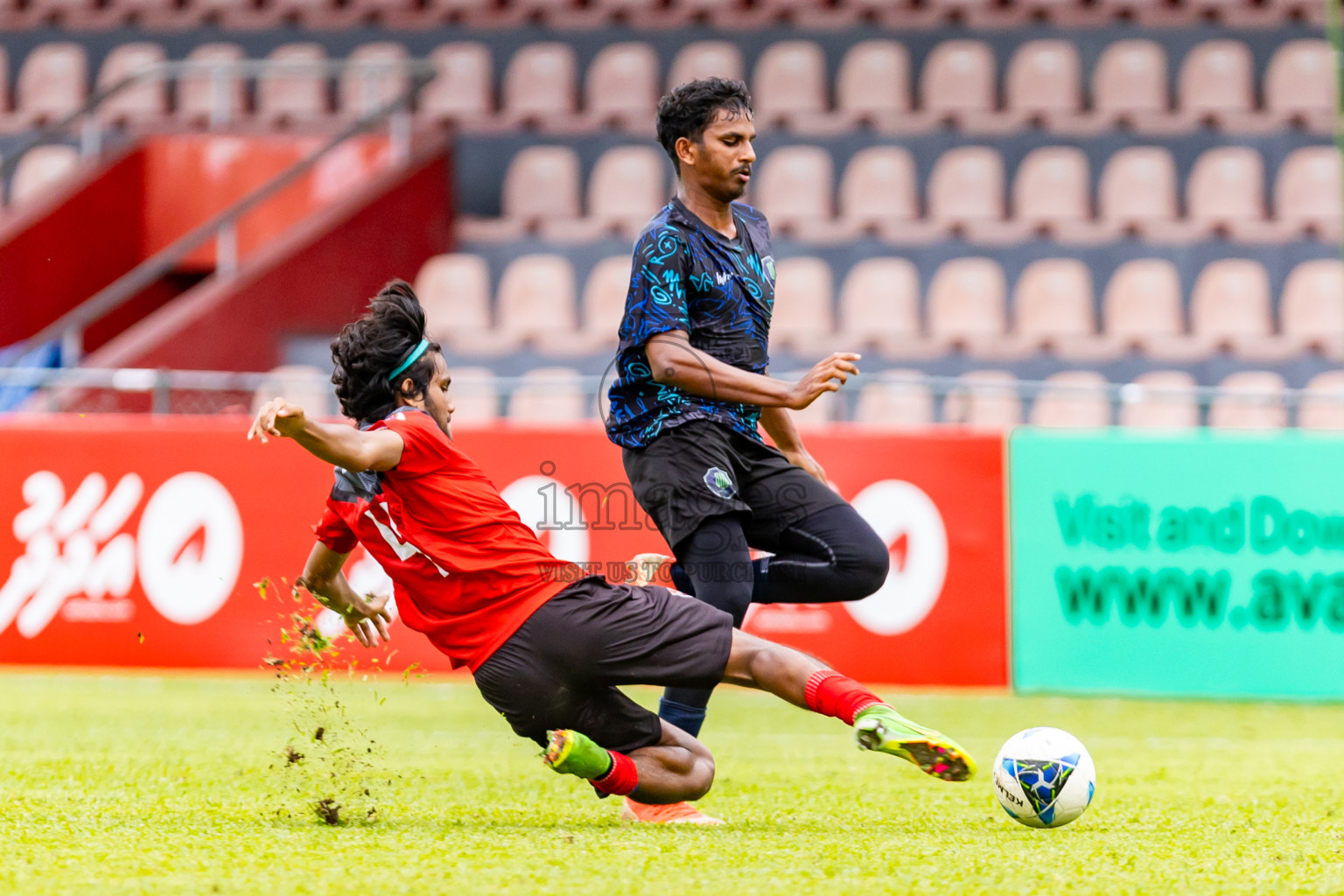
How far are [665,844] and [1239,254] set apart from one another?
9537mm

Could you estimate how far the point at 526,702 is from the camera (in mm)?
4152

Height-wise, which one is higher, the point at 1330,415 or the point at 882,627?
the point at 1330,415

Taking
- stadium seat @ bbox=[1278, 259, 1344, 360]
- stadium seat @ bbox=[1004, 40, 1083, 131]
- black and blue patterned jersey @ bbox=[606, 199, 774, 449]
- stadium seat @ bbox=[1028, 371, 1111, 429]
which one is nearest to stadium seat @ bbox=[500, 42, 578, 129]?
stadium seat @ bbox=[1004, 40, 1083, 131]

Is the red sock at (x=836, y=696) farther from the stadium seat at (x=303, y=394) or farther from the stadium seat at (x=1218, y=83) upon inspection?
the stadium seat at (x=1218, y=83)

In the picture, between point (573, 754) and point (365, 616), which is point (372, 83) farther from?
point (573, 754)

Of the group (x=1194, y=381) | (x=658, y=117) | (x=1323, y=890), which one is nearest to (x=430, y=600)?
(x=658, y=117)

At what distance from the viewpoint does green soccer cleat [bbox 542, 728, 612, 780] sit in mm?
Answer: 3984

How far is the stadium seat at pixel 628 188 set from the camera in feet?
42.8

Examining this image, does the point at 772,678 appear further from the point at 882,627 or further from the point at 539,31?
the point at 539,31

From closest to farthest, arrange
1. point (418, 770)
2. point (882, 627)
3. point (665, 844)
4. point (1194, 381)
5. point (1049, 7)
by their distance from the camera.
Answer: point (665, 844) → point (418, 770) → point (882, 627) → point (1194, 381) → point (1049, 7)

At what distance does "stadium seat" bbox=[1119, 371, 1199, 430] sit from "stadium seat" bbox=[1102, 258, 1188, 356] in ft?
2.12

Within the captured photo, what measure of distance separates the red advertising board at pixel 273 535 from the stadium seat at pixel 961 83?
5479mm

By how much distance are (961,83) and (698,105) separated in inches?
→ 375

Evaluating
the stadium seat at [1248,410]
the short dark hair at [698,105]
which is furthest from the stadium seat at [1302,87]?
the short dark hair at [698,105]
